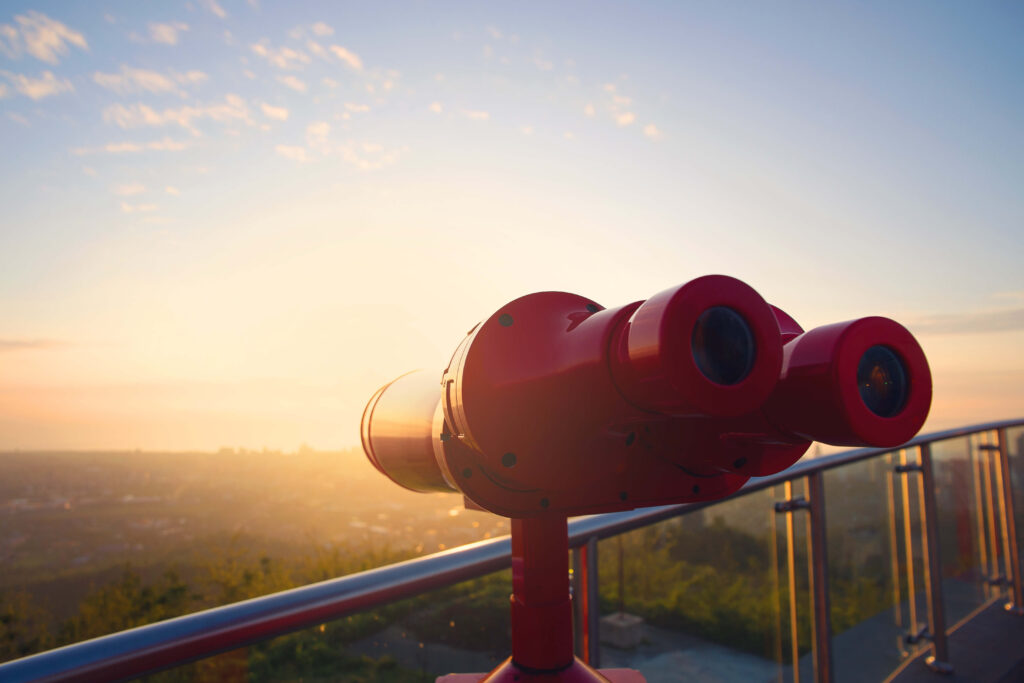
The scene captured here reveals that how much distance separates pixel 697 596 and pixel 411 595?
81.3 inches

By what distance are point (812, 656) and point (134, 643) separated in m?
2.01

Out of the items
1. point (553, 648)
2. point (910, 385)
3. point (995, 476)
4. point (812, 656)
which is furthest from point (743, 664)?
point (995, 476)

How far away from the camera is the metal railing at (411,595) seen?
A: 639mm

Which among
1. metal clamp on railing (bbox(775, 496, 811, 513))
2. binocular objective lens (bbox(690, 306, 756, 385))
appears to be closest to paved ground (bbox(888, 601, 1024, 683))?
metal clamp on railing (bbox(775, 496, 811, 513))

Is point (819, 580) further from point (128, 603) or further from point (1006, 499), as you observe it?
point (128, 603)

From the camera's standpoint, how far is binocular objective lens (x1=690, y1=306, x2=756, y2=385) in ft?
1.36

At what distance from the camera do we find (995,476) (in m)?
3.35

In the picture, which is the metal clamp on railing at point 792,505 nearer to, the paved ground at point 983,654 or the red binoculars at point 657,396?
the paved ground at point 983,654

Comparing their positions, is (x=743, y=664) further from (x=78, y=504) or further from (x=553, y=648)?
(x=78, y=504)

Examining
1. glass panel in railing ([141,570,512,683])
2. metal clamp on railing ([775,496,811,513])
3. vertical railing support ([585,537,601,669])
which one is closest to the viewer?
vertical railing support ([585,537,601,669])

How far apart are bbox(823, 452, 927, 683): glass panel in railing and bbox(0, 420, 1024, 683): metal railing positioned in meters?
0.11

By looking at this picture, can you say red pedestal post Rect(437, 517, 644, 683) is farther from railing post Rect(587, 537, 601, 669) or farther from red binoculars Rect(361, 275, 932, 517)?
railing post Rect(587, 537, 601, 669)

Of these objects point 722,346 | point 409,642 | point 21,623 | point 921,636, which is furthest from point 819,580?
point 21,623

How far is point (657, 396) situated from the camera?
419mm
